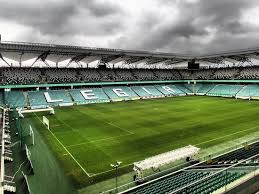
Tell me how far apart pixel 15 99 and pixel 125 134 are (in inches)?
1426

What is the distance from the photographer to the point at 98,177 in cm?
1858

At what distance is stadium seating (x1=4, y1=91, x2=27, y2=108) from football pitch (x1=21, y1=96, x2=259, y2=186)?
10.7 meters

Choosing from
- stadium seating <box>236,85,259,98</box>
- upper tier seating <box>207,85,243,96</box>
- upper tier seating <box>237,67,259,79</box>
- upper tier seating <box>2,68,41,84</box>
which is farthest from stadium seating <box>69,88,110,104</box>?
upper tier seating <box>237,67,259,79</box>

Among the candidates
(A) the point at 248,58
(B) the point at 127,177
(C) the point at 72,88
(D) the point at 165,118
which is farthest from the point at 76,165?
(A) the point at 248,58

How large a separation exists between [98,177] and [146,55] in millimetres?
58471

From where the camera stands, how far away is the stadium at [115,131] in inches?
660

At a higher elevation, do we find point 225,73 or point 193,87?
point 225,73

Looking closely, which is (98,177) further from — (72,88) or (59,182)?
(72,88)

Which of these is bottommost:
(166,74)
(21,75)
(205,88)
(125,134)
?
(125,134)

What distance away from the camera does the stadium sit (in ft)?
55.0

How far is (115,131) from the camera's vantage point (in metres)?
31.7

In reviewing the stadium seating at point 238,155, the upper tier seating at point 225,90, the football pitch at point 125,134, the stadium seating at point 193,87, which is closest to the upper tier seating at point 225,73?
the upper tier seating at point 225,90

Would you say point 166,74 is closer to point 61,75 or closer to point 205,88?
point 205,88

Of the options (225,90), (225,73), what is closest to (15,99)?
(225,90)
